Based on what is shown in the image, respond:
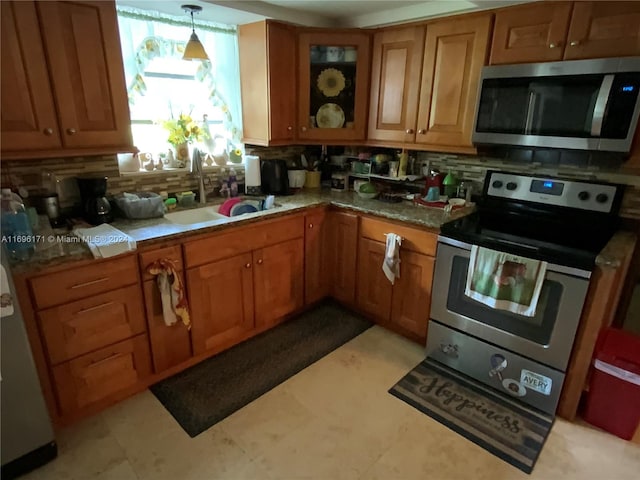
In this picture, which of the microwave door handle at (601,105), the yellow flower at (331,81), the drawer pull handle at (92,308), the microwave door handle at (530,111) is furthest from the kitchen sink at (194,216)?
the microwave door handle at (601,105)

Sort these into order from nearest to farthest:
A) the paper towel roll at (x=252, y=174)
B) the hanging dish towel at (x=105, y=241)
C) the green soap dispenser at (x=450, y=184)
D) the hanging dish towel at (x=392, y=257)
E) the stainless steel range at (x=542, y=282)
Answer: the hanging dish towel at (x=105, y=241), the stainless steel range at (x=542, y=282), the hanging dish towel at (x=392, y=257), the green soap dispenser at (x=450, y=184), the paper towel roll at (x=252, y=174)

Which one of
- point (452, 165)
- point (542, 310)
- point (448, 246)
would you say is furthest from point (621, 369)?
point (452, 165)

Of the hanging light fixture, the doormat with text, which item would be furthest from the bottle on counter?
the doormat with text

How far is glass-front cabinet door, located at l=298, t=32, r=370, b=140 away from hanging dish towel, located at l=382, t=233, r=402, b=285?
2.85 ft

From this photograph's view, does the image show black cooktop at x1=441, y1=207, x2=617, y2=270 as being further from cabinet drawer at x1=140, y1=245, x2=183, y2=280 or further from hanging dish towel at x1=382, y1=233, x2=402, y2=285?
cabinet drawer at x1=140, y1=245, x2=183, y2=280

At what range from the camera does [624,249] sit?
1.75 meters

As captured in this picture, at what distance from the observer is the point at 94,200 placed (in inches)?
78.7

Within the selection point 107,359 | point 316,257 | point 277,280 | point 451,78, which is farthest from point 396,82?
point 107,359

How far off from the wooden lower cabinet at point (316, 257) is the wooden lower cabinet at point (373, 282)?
299mm

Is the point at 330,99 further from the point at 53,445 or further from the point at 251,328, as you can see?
the point at 53,445

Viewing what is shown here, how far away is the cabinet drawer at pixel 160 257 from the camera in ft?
6.05

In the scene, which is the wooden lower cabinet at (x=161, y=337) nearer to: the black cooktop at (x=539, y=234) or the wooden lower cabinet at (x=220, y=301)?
the wooden lower cabinet at (x=220, y=301)

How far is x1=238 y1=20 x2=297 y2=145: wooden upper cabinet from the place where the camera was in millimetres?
2455

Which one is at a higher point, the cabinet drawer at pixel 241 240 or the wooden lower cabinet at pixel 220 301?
the cabinet drawer at pixel 241 240
